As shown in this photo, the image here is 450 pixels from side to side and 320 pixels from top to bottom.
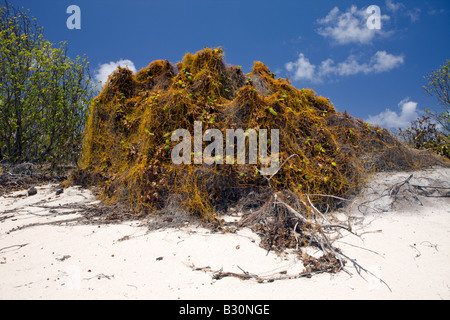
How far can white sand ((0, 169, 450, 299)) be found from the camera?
2535 millimetres

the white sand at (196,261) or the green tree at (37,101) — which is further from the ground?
the green tree at (37,101)

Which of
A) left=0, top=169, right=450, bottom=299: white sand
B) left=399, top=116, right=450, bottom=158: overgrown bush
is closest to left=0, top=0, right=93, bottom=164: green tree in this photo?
left=0, top=169, right=450, bottom=299: white sand

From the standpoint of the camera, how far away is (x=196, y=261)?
10.3 feet

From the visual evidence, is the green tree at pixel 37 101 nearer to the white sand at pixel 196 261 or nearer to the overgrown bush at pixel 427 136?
the white sand at pixel 196 261

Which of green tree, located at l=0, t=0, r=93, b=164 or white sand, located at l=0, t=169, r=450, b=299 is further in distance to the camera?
green tree, located at l=0, t=0, r=93, b=164

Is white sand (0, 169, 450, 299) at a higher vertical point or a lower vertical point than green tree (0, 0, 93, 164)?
lower

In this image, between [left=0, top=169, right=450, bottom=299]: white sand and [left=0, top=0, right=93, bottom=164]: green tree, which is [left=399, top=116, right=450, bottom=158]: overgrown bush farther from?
[left=0, top=0, right=93, bottom=164]: green tree

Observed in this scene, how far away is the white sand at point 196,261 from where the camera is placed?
2.54 m

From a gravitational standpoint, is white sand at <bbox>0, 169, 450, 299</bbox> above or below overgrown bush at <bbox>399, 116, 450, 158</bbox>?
below

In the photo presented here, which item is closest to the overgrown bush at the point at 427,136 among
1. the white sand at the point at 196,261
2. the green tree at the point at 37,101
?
the white sand at the point at 196,261

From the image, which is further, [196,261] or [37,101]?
[37,101]

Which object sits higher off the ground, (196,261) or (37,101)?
(37,101)
